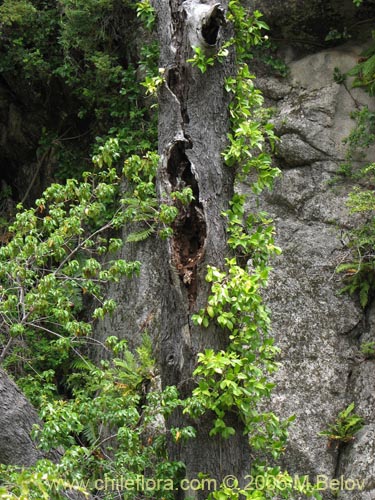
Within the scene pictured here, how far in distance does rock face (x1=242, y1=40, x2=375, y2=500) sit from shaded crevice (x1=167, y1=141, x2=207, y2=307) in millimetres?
3252

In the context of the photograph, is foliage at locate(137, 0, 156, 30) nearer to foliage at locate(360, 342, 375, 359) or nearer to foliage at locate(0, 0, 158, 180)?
foliage at locate(0, 0, 158, 180)

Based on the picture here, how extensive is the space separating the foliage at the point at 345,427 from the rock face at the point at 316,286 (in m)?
0.09

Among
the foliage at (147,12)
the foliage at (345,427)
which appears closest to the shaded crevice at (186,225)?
the foliage at (147,12)

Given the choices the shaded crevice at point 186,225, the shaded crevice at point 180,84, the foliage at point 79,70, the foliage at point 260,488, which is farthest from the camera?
the foliage at point 79,70

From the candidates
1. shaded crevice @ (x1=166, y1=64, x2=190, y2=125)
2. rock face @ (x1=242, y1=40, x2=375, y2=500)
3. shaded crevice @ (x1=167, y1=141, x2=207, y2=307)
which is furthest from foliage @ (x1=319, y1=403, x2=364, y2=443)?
shaded crevice @ (x1=166, y1=64, x2=190, y2=125)

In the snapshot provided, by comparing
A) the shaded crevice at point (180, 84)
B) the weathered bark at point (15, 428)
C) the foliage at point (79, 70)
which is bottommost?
the weathered bark at point (15, 428)

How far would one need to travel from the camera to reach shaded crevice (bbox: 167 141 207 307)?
603 cm

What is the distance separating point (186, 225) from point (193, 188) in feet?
1.07

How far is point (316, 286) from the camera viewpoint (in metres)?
9.41

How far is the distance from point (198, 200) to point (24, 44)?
6.59 m

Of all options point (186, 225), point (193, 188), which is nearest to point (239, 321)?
point (186, 225)

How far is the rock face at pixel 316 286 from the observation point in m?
8.27

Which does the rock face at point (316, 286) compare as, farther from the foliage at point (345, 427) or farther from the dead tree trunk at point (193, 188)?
the dead tree trunk at point (193, 188)

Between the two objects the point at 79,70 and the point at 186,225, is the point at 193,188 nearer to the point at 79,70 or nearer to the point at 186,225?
the point at 186,225
